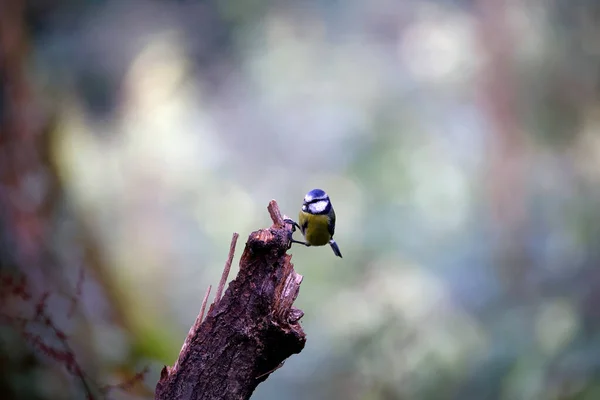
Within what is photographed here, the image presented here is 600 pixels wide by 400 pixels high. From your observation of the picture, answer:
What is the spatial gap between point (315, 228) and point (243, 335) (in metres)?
0.61

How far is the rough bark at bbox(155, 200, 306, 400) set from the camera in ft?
3.69

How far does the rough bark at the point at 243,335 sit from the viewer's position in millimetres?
1125

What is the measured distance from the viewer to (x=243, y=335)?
44.3 inches

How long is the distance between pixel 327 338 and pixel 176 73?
1.52 meters

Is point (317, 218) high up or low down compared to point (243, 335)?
up

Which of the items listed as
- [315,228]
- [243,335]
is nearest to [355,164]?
[315,228]

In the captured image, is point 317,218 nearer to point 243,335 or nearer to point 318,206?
point 318,206

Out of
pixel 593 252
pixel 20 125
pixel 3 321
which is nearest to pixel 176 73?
pixel 20 125

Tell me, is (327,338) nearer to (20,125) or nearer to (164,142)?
(164,142)

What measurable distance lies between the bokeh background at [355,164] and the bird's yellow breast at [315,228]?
124cm

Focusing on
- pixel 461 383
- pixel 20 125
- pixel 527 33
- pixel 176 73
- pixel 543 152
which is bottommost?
pixel 461 383

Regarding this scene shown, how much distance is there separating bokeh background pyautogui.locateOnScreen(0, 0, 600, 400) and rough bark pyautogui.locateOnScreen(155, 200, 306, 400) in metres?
1.72

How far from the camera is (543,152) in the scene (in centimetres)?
304

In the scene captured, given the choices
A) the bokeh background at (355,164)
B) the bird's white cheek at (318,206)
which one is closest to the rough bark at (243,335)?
the bird's white cheek at (318,206)
